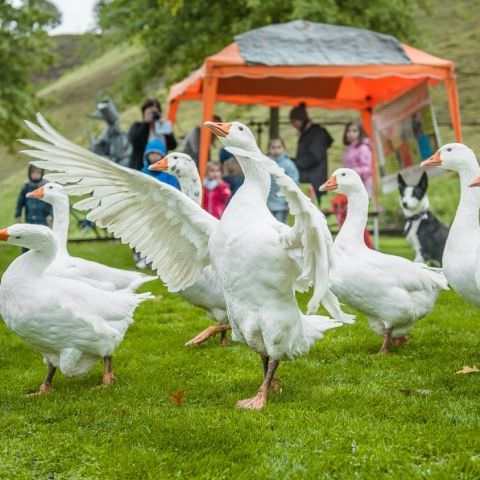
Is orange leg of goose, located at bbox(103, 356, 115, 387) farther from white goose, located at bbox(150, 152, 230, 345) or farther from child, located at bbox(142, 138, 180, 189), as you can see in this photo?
child, located at bbox(142, 138, 180, 189)

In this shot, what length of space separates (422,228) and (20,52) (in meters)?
8.71

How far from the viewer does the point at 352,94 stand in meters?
16.5

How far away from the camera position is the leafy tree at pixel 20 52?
15.2m

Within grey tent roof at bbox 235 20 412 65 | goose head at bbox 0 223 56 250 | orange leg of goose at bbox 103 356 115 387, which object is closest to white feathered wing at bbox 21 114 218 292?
goose head at bbox 0 223 56 250

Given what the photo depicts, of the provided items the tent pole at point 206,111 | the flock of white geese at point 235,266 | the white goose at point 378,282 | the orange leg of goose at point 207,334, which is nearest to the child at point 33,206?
the tent pole at point 206,111

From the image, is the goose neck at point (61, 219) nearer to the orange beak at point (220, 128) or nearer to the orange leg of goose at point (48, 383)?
the orange leg of goose at point (48, 383)

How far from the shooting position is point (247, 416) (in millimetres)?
4941

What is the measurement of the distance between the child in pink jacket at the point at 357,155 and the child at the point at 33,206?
5.13 m

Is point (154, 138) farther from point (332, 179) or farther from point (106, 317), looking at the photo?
point (106, 317)

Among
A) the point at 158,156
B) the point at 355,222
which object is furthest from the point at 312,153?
the point at 355,222

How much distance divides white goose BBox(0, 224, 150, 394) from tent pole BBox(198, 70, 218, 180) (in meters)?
6.45

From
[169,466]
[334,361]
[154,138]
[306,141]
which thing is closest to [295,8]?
[306,141]

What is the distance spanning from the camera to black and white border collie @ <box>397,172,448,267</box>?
11539mm

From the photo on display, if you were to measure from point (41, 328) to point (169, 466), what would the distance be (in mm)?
1855
